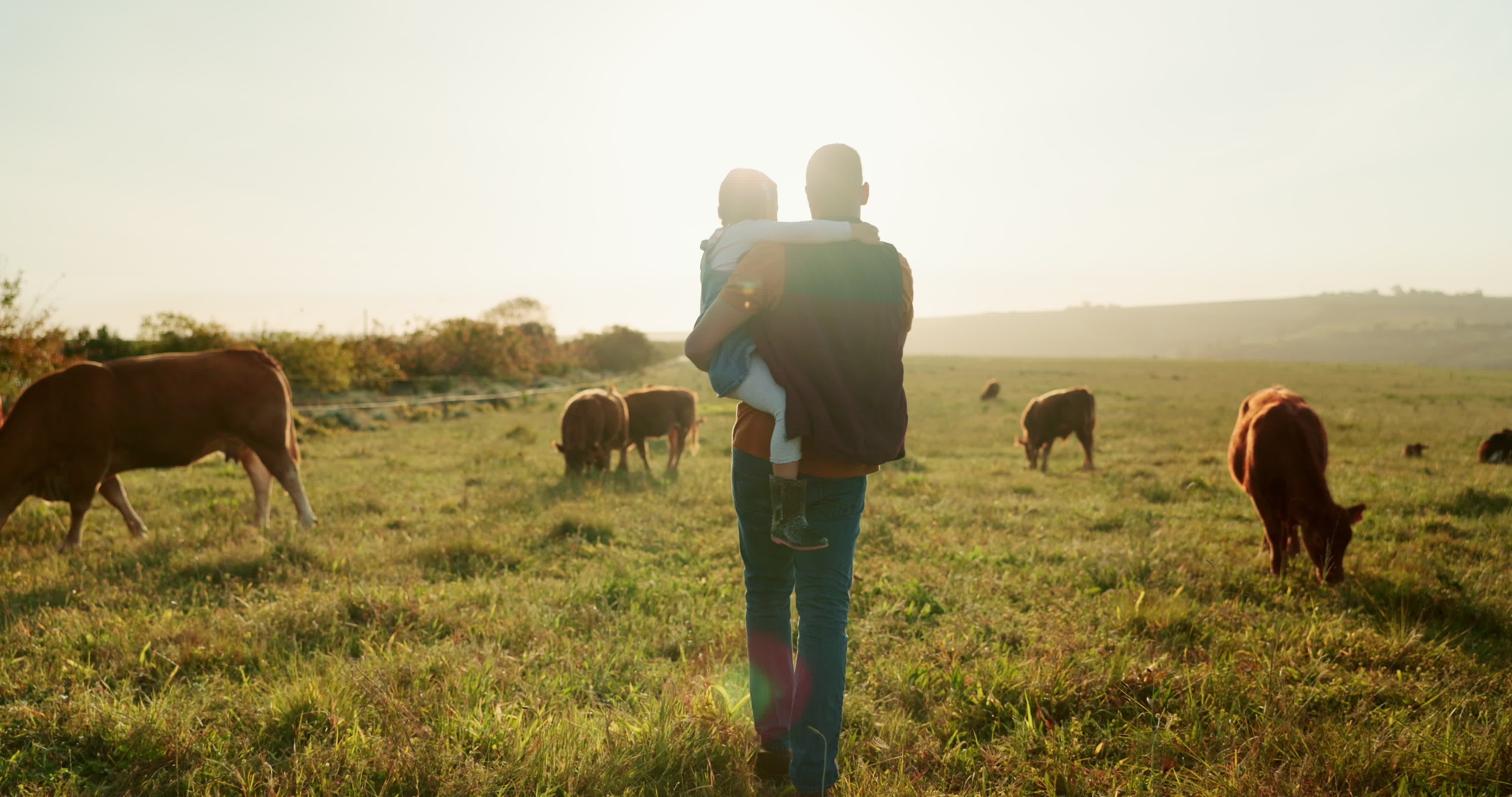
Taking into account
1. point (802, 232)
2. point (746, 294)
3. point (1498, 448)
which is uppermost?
point (802, 232)

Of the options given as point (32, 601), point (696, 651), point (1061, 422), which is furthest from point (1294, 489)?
point (32, 601)

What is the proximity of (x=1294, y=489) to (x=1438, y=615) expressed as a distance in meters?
1.30

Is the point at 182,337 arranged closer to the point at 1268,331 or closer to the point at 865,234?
the point at 865,234

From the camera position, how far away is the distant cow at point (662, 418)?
1220 centimetres

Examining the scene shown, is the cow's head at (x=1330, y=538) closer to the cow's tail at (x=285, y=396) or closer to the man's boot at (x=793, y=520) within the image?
the man's boot at (x=793, y=520)

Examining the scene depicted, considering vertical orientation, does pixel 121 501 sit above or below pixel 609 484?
above

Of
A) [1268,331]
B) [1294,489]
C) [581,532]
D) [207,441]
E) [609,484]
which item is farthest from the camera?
[1268,331]

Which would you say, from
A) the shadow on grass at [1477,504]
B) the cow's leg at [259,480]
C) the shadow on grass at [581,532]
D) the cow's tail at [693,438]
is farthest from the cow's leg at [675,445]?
the shadow on grass at [1477,504]

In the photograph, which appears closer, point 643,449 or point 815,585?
point 815,585

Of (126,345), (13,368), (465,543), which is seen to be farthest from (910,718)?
(126,345)

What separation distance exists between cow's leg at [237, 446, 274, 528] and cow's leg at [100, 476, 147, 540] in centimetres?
91

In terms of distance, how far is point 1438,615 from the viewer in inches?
177

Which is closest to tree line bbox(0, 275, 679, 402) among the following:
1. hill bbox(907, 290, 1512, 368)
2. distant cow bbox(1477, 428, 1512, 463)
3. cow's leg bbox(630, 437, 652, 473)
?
cow's leg bbox(630, 437, 652, 473)

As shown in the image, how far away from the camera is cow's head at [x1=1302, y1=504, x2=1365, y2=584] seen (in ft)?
16.8
